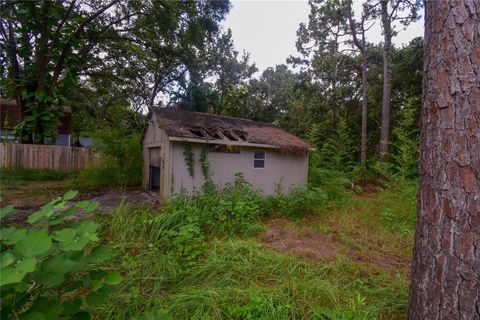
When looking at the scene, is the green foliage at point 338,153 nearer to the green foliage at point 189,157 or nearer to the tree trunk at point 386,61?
the tree trunk at point 386,61

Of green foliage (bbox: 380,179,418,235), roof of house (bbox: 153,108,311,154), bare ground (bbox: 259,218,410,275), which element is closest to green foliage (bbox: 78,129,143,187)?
roof of house (bbox: 153,108,311,154)

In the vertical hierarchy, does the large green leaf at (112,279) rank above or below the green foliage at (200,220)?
above

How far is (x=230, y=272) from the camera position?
3.23 m

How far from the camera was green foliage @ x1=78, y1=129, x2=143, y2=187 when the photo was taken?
8.70 meters

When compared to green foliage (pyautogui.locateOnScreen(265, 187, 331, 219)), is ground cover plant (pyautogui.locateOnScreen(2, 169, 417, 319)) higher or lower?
lower

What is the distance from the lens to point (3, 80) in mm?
10820

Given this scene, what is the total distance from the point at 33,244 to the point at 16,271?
144mm

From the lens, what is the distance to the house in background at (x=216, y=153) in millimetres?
6793

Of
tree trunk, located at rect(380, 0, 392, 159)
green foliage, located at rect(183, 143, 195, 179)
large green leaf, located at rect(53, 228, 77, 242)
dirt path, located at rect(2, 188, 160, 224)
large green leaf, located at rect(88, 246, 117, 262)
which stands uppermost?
tree trunk, located at rect(380, 0, 392, 159)

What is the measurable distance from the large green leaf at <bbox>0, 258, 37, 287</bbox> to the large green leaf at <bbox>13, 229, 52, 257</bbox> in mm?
45

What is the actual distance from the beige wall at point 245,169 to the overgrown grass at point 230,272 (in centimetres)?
122

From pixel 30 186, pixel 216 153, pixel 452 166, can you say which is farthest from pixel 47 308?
pixel 30 186

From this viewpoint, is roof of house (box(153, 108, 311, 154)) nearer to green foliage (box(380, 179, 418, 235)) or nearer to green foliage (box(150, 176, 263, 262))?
green foliage (box(150, 176, 263, 262))

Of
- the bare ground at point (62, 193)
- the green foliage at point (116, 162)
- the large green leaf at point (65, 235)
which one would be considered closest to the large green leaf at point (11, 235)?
the large green leaf at point (65, 235)
